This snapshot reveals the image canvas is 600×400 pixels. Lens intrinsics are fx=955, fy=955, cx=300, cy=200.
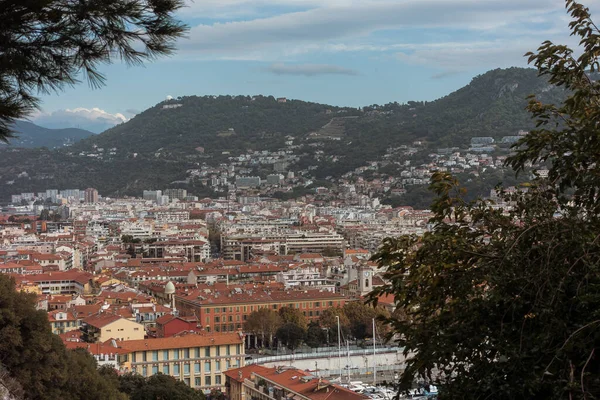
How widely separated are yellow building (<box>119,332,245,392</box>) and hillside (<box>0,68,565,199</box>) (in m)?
98.4

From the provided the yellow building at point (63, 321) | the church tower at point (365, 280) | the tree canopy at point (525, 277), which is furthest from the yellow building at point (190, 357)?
the tree canopy at point (525, 277)

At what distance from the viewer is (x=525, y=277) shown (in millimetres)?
3977

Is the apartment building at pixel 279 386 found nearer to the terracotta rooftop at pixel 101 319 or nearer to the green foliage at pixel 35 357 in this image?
the terracotta rooftop at pixel 101 319

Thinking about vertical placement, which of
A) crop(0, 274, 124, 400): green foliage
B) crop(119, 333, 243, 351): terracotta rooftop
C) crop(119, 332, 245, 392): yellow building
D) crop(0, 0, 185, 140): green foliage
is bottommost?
crop(119, 332, 245, 392): yellow building

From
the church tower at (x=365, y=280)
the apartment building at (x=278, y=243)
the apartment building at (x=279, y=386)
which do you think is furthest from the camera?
the apartment building at (x=278, y=243)

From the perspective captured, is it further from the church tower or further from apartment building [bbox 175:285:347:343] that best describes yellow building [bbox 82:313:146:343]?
the church tower

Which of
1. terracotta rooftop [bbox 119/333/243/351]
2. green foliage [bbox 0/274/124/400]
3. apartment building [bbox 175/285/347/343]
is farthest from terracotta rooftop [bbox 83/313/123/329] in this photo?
green foliage [bbox 0/274/124/400]

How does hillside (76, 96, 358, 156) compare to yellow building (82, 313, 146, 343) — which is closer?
yellow building (82, 313, 146, 343)

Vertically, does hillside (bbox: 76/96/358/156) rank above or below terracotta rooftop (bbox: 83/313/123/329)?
above

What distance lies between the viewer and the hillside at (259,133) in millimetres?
129000

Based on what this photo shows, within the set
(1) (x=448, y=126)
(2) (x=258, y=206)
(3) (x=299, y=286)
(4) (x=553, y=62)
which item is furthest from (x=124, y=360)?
(1) (x=448, y=126)

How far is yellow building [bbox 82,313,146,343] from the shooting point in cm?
2691

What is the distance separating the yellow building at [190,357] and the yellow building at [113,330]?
4.90 ft

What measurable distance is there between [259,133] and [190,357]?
131 metres
